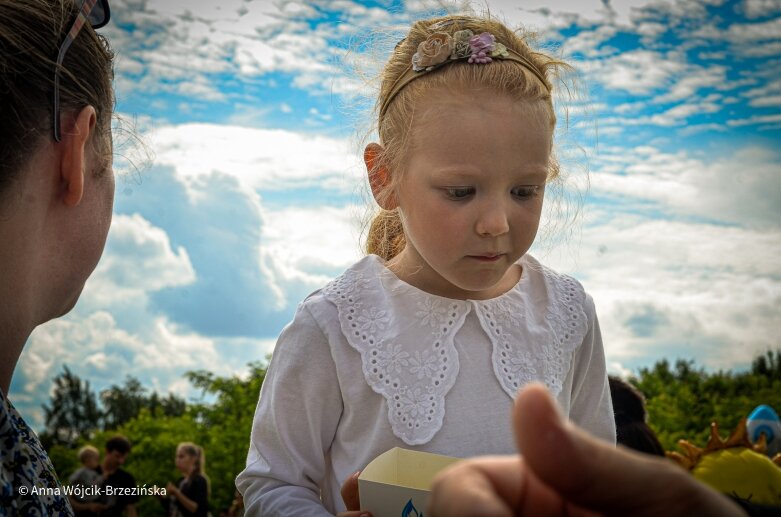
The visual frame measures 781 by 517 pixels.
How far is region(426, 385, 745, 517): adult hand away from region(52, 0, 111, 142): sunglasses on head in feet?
5.28

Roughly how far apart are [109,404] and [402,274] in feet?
32.1

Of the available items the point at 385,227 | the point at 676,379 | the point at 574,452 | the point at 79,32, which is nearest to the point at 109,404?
the point at 676,379

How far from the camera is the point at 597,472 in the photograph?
31.8 inches

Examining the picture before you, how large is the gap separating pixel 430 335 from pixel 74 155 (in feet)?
4.20

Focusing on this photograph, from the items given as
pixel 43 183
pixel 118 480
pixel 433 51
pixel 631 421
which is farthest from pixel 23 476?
pixel 118 480

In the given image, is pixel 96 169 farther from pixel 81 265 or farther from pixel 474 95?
pixel 474 95

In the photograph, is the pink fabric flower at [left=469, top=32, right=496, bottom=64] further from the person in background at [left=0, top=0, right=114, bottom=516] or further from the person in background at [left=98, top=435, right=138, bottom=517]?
the person in background at [left=98, top=435, right=138, bottom=517]

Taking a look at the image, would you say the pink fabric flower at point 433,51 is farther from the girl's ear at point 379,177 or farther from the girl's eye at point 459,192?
the girl's eye at point 459,192

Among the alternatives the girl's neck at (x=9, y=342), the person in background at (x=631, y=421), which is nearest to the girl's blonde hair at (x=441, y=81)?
the girl's neck at (x=9, y=342)

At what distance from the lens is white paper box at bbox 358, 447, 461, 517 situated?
194 centimetres

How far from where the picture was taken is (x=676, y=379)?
10312 millimetres

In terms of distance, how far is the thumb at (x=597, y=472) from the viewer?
0.79m

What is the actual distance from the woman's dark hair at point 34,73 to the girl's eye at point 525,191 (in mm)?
1314

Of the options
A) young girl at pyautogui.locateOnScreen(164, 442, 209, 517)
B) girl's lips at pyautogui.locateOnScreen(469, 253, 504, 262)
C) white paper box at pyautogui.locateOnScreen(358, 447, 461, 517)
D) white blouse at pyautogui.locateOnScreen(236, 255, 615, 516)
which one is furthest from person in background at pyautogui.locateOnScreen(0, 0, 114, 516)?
young girl at pyautogui.locateOnScreen(164, 442, 209, 517)
